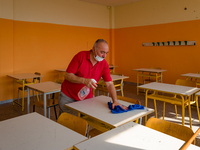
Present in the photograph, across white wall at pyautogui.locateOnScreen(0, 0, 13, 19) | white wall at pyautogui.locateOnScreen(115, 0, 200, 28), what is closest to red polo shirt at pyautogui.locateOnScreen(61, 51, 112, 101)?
white wall at pyautogui.locateOnScreen(0, 0, 13, 19)

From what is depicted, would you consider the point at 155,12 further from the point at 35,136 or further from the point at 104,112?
the point at 35,136

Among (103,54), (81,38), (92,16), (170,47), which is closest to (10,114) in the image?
(103,54)

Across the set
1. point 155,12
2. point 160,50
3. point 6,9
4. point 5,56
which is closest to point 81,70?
point 5,56

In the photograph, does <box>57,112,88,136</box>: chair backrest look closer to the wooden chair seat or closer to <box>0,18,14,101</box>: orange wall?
the wooden chair seat

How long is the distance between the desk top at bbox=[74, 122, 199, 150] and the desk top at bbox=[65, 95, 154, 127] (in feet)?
0.68

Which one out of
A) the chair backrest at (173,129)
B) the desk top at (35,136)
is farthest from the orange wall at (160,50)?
the desk top at (35,136)

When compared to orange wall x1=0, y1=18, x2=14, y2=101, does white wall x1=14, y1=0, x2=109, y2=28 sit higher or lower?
higher

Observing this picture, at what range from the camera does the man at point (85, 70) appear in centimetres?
207

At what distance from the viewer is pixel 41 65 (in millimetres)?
5641

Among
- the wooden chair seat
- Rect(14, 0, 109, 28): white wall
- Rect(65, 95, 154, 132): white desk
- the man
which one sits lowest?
the wooden chair seat

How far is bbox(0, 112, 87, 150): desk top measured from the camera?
1182 millimetres

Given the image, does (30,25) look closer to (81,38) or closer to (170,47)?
(81,38)

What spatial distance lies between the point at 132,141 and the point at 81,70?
113 centimetres

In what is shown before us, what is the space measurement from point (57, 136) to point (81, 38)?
5.73 metres
